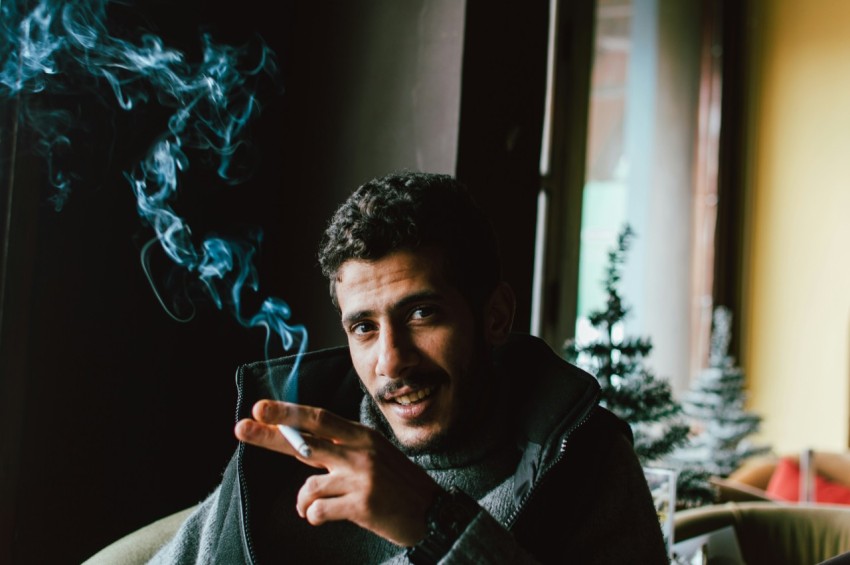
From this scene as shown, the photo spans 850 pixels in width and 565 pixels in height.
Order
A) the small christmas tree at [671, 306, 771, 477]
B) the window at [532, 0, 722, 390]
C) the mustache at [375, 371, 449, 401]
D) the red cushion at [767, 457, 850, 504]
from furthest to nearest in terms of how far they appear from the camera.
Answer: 1. the window at [532, 0, 722, 390]
2. the small christmas tree at [671, 306, 771, 477]
3. the red cushion at [767, 457, 850, 504]
4. the mustache at [375, 371, 449, 401]

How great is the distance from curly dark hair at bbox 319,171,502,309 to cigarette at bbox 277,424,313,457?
0.43 meters

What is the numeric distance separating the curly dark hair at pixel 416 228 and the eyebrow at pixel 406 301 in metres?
0.06

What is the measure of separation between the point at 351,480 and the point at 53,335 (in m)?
0.95

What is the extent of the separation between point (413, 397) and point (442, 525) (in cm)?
33

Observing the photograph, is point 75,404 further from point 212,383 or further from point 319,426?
point 319,426

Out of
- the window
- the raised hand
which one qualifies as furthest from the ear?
the window

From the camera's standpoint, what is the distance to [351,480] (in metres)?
1.06

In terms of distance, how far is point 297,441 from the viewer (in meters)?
1.04

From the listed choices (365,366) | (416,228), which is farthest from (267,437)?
(416,228)

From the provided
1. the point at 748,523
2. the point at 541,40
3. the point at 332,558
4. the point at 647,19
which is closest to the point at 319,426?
the point at 332,558

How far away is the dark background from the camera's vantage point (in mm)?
1674

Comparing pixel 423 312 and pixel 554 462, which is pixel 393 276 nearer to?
pixel 423 312

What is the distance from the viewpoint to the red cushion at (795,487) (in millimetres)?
3232

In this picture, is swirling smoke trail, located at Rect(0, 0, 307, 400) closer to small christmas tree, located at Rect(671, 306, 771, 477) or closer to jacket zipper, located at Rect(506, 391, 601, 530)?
jacket zipper, located at Rect(506, 391, 601, 530)
